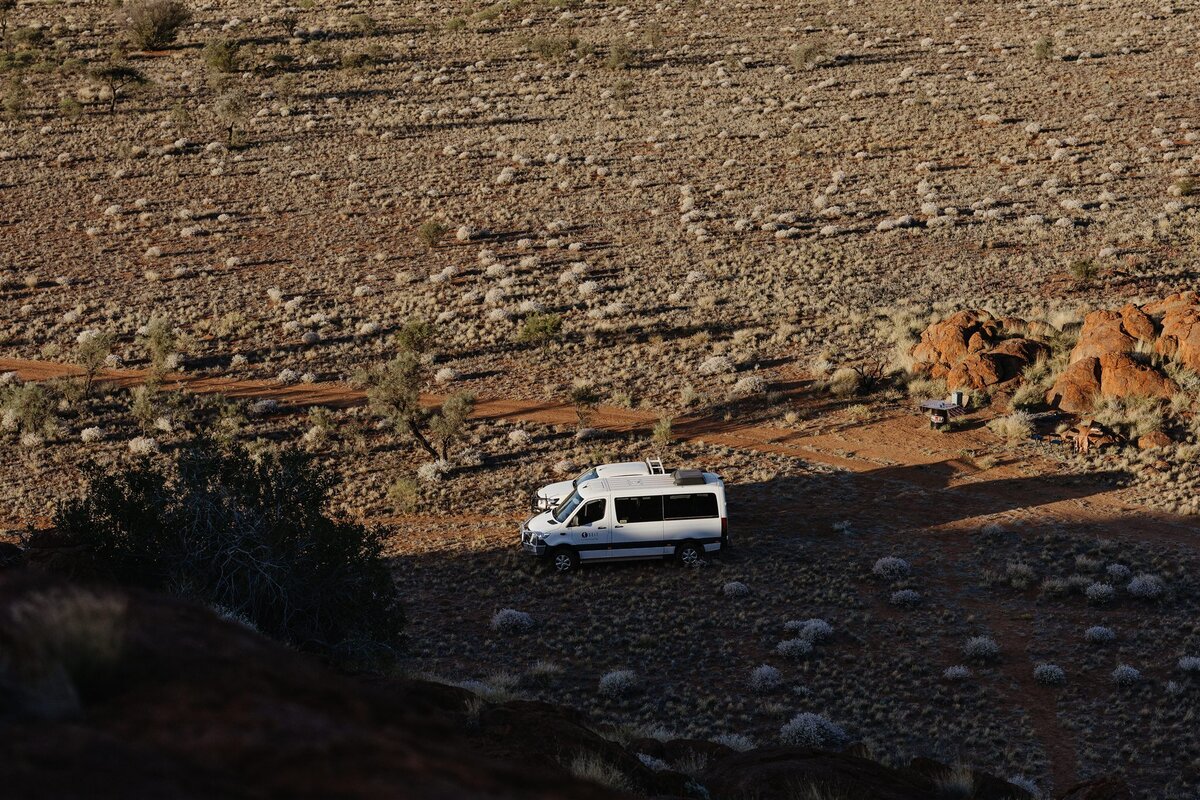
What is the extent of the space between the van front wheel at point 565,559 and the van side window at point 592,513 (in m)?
0.56

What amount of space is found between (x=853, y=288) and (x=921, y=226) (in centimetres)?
680

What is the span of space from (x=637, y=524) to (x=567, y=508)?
1.23m

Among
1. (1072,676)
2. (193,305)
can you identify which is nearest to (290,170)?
(193,305)

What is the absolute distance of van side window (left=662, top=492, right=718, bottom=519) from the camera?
18438 millimetres

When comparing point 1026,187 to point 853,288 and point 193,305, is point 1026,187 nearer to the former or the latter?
point 853,288

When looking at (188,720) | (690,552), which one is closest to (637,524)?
(690,552)

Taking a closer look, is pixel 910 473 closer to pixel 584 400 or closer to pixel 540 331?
pixel 584 400

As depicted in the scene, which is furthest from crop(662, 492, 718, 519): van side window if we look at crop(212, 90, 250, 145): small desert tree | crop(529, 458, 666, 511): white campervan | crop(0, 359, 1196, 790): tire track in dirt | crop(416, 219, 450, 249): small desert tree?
crop(212, 90, 250, 145): small desert tree

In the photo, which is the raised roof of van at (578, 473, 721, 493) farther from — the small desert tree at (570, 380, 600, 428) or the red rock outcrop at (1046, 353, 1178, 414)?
the red rock outcrop at (1046, 353, 1178, 414)

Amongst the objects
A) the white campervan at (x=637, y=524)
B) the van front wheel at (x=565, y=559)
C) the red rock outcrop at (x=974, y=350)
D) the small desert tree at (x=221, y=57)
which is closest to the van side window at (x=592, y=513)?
the white campervan at (x=637, y=524)

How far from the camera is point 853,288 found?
108 feet

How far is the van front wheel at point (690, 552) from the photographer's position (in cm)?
1856

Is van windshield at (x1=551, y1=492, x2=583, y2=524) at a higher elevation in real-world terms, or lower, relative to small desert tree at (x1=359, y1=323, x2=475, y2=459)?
lower

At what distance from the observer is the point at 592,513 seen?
18484 mm
